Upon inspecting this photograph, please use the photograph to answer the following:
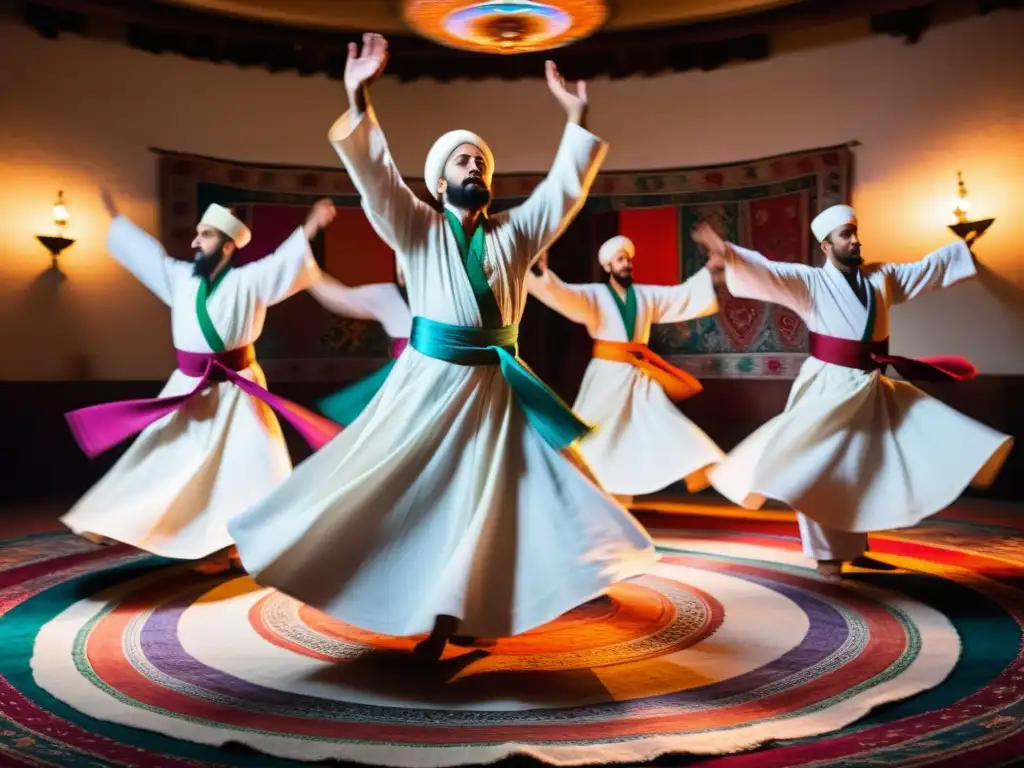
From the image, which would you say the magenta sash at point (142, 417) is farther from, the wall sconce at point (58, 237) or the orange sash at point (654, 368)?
the wall sconce at point (58, 237)

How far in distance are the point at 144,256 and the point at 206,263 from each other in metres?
0.42

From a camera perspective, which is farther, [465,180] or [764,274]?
[764,274]

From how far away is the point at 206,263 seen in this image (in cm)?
441

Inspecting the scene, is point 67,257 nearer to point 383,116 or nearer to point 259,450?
point 383,116

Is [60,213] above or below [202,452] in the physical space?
above

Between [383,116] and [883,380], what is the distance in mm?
4754

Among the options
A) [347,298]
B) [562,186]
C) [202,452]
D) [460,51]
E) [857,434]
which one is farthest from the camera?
[460,51]

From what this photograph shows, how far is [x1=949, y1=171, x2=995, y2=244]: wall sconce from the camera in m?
6.23

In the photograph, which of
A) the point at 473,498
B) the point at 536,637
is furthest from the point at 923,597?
the point at 473,498

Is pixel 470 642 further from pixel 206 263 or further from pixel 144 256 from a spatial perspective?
pixel 144 256

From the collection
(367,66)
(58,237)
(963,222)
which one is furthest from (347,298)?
(963,222)

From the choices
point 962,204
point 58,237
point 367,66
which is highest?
point 962,204

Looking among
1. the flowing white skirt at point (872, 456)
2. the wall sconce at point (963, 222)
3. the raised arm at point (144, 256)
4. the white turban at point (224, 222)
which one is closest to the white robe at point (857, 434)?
the flowing white skirt at point (872, 456)

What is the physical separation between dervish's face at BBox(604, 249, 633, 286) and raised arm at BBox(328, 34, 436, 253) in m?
2.85
